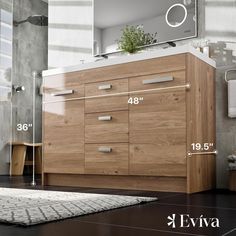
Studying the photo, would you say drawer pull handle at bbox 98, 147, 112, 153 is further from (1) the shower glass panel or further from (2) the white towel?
(1) the shower glass panel

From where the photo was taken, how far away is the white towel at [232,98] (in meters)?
2.69

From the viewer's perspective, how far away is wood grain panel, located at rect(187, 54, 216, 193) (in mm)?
2411

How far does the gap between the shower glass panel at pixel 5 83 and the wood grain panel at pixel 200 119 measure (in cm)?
295

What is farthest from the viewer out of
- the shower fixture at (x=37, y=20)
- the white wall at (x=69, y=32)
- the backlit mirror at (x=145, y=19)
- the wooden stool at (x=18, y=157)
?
the shower fixture at (x=37, y=20)

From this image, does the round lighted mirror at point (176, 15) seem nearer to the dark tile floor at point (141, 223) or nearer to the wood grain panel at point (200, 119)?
the wood grain panel at point (200, 119)

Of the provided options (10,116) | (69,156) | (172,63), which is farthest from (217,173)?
(10,116)

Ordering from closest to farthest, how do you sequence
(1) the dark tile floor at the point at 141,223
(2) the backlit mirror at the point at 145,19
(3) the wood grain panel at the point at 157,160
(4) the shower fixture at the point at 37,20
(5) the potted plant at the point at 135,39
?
(1) the dark tile floor at the point at 141,223
(3) the wood grain panel at the point at 157,160
(2) the backlit mirror at the point at 145,19
(5) the potted plant at the point at 135,39
(4) the shower fixture at the point at 37,20

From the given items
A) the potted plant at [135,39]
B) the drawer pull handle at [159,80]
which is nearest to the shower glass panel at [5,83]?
the potted plant at [135,39]

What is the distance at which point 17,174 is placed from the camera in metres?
4.73

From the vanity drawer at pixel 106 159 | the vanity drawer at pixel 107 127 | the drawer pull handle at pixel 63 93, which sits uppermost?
the drawer pull handle at pixel 63 93

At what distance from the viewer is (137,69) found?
2.63m

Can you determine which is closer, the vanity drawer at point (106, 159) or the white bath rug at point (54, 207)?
the white bath rug at point (54, 207)

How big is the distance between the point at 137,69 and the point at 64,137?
2.73 ft

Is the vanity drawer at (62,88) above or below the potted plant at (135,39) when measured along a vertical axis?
below
